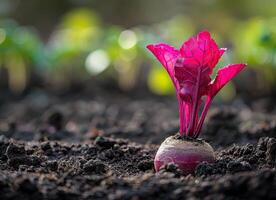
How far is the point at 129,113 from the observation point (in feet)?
20.1

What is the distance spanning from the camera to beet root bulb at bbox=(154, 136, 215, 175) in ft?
9.71

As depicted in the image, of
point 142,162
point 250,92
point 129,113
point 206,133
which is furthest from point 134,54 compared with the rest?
point 142,162

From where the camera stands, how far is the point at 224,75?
2.98 metres

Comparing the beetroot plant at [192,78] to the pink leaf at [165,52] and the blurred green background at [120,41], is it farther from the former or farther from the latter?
the blurred green background at [120,41]

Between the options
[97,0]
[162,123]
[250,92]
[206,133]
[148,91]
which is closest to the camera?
[206,133]

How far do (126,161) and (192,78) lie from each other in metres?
0.61

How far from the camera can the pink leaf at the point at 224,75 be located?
9.70ft

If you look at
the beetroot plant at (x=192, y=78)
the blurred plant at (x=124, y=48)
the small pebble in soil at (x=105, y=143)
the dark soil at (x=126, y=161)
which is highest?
the blurred plant at (x=124, y=48)

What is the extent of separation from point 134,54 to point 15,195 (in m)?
4.37

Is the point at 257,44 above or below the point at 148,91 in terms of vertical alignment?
above

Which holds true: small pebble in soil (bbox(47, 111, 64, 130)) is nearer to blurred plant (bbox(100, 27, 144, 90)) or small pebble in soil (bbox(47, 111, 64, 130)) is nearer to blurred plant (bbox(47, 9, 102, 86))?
blurred plant (bbox(100, 27, 144, 90))

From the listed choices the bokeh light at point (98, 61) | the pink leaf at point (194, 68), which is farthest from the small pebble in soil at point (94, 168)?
the bokeh light at point (98, 61)

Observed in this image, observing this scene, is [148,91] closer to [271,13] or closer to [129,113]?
[129,113]

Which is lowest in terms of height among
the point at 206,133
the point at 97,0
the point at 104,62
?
the point at 206,133
